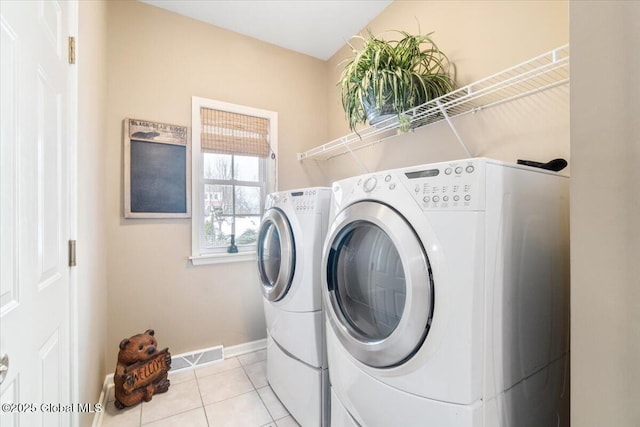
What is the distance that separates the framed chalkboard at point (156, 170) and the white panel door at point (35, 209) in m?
0.90

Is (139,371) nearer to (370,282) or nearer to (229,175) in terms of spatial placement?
(229,175)

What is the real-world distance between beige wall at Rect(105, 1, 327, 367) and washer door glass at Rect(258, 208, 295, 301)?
0.63 meters

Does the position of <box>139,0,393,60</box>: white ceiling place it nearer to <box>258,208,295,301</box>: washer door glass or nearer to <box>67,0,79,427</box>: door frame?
<box>67,0,79,427</box>: door frame

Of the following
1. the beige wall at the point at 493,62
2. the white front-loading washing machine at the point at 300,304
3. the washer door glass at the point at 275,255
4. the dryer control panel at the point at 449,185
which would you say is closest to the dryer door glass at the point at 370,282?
the dryer control panel at the point at 449,185

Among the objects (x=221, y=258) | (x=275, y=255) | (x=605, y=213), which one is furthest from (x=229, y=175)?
(x=605, y=213)

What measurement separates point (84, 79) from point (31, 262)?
3.15ft

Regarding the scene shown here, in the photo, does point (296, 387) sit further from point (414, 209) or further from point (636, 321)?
point (636, 321)

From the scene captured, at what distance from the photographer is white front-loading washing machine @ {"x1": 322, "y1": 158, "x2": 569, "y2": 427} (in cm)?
71

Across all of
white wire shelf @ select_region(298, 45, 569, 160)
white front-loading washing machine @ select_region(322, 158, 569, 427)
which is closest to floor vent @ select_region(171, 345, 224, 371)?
white front-loading washing machine @ select_region(322, 158, 569, 427)

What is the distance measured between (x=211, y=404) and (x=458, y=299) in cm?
169

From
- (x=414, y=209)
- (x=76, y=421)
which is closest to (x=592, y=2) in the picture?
(x=414, y=209)

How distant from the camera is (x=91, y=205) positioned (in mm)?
1388

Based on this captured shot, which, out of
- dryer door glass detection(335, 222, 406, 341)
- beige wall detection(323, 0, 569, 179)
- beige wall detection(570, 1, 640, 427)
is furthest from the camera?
beige wall detection(323, 0, 569, 179)

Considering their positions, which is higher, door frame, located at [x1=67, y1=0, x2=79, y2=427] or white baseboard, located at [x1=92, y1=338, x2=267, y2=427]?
door frame, located at [x1=67, y1=0, x2=79, y2=427]
